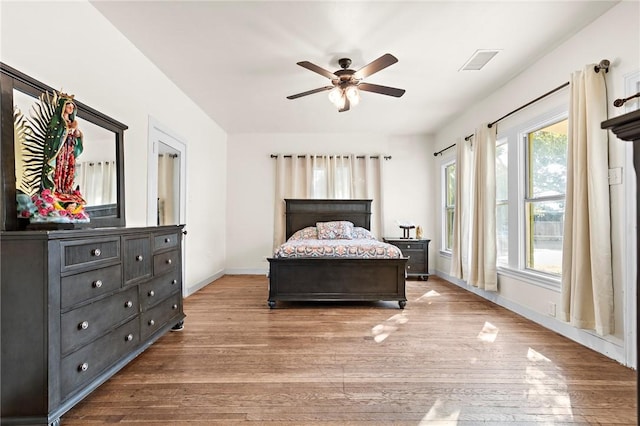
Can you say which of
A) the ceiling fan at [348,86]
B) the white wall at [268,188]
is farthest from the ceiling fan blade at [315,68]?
the white wall at [268,188]

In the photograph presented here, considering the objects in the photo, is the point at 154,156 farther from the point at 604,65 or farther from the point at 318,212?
the point at 604,65

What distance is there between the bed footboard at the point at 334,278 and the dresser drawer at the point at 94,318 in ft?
5.84

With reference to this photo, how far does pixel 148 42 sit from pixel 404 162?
4545 millimetres

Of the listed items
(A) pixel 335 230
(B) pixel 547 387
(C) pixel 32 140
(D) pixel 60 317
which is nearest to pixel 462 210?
(A) pixel 335 230

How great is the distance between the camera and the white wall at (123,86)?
1965mm

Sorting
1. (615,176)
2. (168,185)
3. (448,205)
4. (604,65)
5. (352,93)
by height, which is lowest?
(448,205)

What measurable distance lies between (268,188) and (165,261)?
3.39 m

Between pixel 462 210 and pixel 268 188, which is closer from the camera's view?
pixel 462 210

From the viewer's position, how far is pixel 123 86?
2877 millimetres

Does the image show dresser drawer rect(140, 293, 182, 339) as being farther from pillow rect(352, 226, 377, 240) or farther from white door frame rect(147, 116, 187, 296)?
pillow rect(352, 226, 377, 240)

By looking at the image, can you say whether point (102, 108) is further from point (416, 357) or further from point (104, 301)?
point (416, 357)

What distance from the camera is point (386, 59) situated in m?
2.64

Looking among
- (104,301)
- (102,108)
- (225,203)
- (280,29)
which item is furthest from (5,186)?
(225,203)

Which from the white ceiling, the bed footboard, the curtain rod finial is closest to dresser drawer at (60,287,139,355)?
the bed footboard
